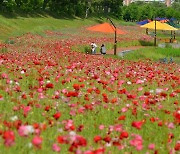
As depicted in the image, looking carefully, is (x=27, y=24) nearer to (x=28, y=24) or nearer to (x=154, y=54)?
(x=28, y=24)

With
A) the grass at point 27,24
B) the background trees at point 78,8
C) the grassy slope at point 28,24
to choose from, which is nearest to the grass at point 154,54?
the grass at point 27,24

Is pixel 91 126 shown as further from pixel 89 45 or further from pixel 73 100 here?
pixel 89 45

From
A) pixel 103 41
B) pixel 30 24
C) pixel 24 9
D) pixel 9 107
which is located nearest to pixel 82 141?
pixel 9 107

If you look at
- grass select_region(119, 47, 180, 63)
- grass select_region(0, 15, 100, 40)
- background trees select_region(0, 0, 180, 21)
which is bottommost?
grass select_region(119, 47, 180, 63)

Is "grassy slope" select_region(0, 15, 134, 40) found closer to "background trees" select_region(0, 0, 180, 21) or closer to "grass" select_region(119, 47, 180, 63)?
"background trees" select_region(0, 0, 180, 21)

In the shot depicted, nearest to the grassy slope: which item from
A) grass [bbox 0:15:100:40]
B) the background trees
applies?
grass [bbox 0:15:100:40]

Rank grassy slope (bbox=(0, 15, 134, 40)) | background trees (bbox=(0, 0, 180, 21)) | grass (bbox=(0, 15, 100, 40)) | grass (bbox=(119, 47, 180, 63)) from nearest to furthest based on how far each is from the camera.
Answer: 1. grass (bbox=(119, 47, 180, 63))
2. grass (bbox=(0, 15, 100, 40))
3. grassy slope (bbox=(0, 15, 134, 40))
4. background trees (bbox=(0, 0, 180, 21))

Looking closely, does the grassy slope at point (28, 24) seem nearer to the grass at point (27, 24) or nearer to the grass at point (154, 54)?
the grass at point (27, 24)

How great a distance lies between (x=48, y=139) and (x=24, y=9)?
182 ft

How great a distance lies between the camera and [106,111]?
19.9 feet

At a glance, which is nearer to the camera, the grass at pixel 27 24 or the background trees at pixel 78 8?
the grass at pixel 27 24

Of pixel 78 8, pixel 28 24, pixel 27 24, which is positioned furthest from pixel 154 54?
pixel 78 8

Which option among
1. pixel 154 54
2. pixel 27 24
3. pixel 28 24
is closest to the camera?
pixel 154 54

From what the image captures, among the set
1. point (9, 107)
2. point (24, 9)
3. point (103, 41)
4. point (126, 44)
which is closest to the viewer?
point (9, 107)
